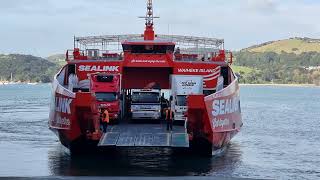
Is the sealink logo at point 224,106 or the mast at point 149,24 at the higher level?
the mast at point 149,24

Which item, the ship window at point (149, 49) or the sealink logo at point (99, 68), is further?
the ship window at point (149, 49)

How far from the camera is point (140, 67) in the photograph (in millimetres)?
31641

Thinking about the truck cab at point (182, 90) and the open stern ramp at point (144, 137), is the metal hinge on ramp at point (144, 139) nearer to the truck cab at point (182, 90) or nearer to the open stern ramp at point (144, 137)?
the open stern ramp at point (144, 137)

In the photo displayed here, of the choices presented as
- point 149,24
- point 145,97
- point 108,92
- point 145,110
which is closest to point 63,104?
point 108,92

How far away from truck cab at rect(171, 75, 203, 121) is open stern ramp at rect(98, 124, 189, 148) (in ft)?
3.99

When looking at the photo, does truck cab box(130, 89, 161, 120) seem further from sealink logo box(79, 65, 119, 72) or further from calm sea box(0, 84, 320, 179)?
sealink logo box(79, 65, 119, 72)

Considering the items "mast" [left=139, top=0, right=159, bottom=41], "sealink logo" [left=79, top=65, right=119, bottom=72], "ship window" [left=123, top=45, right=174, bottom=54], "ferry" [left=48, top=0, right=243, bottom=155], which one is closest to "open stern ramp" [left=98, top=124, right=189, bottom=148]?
"ferry" [left=48, top=0, right=243, bottom=155]

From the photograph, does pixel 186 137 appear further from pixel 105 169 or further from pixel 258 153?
pixel 258 153

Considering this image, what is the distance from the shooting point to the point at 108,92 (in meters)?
28.7

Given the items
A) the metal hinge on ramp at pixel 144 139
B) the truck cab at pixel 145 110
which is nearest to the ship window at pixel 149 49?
the truck cab at pixel 145 110

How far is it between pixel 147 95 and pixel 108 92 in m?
1.75

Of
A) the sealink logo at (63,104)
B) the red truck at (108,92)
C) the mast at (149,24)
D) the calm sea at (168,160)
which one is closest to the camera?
the calm sea at (168,160)

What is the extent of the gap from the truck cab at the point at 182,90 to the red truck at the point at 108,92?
228cm

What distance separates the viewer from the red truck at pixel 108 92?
28094mm
